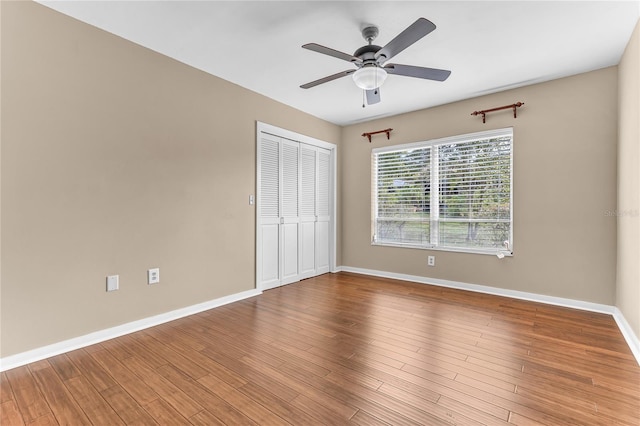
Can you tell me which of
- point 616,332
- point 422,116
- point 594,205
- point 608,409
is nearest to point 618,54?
point 594,205

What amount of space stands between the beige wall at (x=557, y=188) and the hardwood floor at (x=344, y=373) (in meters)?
0.53

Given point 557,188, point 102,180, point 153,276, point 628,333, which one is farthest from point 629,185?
point 102,180

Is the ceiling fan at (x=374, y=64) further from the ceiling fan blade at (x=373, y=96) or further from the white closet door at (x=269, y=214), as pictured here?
the white closet door at (x=269, y=214)

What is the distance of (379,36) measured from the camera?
2.62 meters

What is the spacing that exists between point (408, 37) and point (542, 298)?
336 centimetres

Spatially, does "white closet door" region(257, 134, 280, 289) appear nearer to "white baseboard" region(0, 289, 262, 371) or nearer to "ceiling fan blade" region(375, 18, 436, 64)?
"white baseboard" region(0, 289, 262, 371)

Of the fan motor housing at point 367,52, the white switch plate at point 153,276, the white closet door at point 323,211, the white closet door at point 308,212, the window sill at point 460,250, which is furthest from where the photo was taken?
the white closet door at point 323,211

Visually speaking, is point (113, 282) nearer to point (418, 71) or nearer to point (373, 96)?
point (373, 96)

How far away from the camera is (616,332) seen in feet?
8.82

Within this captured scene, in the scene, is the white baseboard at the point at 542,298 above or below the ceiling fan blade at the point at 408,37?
below

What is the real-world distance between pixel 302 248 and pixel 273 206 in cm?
90

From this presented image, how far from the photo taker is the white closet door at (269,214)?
4.08 metres

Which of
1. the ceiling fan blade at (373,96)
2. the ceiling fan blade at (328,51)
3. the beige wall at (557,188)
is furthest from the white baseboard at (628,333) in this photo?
the ceiling fan blade at (328,51)

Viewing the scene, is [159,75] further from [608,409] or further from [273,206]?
[608,409]
